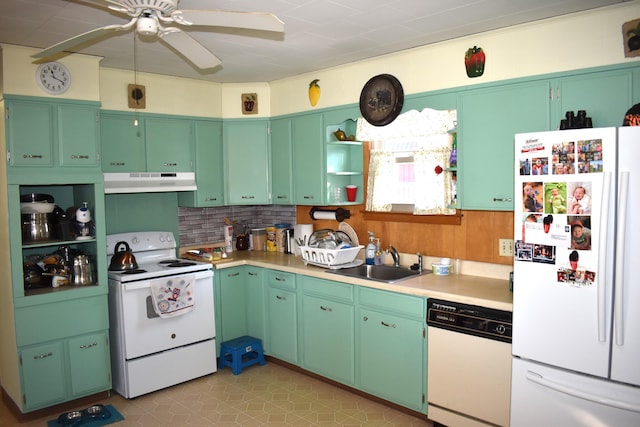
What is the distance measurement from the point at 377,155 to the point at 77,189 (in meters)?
2.46

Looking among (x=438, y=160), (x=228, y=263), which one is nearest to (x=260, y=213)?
(x=228, y=263)

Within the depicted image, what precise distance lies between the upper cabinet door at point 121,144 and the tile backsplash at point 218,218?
2.36 ft

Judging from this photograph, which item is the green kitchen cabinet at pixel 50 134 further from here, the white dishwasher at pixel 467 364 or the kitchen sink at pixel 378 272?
the white dishwasher at pixel 467 364

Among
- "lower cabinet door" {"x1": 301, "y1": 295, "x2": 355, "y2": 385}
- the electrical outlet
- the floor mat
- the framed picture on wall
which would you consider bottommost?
the floor mat

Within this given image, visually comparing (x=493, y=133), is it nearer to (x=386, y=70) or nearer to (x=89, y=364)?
(x=386, y=70)

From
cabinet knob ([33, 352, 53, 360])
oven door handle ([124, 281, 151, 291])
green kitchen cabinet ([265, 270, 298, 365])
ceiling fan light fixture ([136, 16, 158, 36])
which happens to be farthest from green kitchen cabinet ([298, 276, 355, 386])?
ceiling fan light fixture ([136, 16, 158, 36])

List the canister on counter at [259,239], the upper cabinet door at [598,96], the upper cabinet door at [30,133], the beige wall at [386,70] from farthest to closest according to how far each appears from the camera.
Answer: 1. the canister on counter at [259,239]
2. the upper cabinet door at [30,133]
3. the beige wall at [386,70]
4. the upper cabinet door at [598,96]

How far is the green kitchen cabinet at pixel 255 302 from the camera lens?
14.4ft

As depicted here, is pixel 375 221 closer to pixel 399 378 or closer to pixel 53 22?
pixel 399 378

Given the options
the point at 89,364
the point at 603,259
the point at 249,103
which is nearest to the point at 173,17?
the point at 603,259

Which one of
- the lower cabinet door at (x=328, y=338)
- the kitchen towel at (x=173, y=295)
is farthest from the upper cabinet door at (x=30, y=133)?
the lower cabinet door at (x=328, y=338)

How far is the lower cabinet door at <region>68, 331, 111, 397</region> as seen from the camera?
3594 mm

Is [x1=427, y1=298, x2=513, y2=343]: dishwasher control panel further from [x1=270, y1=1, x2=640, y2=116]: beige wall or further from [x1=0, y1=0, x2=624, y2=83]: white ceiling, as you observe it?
[x1=0, y1=0, x2=624, y2=83]: white ceiling

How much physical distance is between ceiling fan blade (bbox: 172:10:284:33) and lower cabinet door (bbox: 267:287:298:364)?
8.22ft
